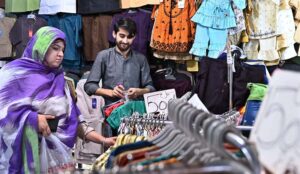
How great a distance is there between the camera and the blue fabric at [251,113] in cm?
234

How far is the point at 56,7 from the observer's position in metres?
4.15

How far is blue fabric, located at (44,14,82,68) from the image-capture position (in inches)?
160

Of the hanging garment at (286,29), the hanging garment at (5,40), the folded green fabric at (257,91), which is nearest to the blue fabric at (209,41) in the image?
the hanging garment at (286,29)

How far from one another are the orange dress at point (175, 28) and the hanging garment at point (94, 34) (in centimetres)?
63

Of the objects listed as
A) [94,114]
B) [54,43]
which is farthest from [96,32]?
[54,43]

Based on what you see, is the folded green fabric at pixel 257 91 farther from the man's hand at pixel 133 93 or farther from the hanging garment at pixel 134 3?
the hanging garment at pixel 134 3

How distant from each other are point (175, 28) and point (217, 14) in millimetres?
347

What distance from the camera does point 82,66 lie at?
422cm

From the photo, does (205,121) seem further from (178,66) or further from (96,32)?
(96,32)

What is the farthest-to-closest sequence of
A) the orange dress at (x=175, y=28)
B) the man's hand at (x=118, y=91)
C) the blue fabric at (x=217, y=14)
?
the orange dress at (x=175, y=28) < the blue fabric at (x=217, y=14) < the man's hand at (x=118, y=91)

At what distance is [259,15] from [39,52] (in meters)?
1.78

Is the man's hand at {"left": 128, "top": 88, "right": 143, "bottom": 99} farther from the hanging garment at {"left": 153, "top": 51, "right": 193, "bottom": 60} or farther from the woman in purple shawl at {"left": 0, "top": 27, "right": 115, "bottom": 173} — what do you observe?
the woman in purple shawl at {"left": 0, "top": 27, "right": 115, "bottom": 173}

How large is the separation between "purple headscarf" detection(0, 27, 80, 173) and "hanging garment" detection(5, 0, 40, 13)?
6.48 ft

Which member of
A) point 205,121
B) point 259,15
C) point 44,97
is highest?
point 259,15
